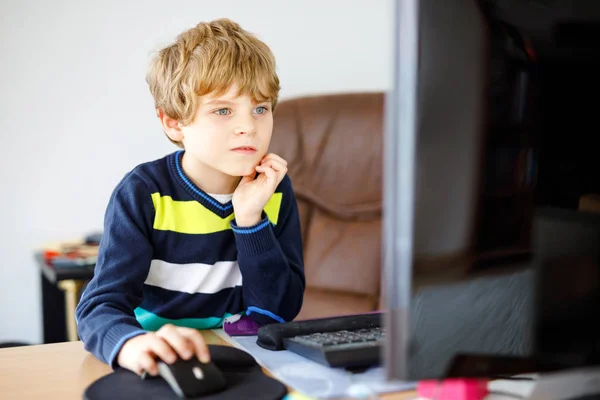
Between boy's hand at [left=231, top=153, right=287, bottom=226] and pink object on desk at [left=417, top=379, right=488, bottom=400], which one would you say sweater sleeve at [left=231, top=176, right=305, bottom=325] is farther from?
pink object on desk at [left=417, top=379, right=488, bottom=400]

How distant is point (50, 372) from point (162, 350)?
0.63ft

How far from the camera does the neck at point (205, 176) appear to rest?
47.0 inches

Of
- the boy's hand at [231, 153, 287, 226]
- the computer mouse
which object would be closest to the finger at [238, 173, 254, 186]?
the boy's hand at [231, 153, 287, 226]

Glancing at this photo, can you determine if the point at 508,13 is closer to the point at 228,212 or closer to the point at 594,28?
the point at 594,28

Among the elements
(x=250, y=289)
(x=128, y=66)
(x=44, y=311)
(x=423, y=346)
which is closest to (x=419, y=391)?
(x=423, y=346)

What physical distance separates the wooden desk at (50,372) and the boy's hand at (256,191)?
241 millimetres

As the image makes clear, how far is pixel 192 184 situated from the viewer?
3.85 feet

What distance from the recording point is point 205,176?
1198 mm

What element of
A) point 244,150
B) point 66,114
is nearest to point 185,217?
point 244,150

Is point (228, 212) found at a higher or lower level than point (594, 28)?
lower

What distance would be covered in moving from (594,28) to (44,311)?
1985mm

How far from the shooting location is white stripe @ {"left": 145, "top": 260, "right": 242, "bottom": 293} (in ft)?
3.77

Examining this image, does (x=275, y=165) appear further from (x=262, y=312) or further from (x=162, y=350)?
(x=162, y=350)

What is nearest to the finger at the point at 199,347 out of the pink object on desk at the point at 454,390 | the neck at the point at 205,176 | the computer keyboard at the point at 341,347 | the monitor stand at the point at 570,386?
the computer keyboard at the point at 341,347
